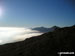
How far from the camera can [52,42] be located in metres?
37.3

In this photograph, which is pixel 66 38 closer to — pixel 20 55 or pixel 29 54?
pixel 29 54

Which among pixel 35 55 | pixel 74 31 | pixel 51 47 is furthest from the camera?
pixel 74 31

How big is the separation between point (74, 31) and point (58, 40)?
925 cm

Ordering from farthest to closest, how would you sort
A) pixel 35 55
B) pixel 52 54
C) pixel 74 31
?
1. pixel 74 31
2. pixel 35 55
3. pixel 52 54

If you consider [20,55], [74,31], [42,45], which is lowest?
[20,55]

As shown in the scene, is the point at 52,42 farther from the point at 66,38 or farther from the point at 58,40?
the point at 66,38

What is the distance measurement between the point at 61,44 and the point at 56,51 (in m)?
4.94

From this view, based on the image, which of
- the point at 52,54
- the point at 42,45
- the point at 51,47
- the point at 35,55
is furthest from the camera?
the point at 42,45

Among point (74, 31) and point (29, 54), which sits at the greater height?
point (74, 31)

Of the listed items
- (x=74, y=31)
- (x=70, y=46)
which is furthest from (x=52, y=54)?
(x=74, y=31)

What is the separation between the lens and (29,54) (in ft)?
108

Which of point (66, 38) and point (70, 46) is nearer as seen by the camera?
point (70, 46)

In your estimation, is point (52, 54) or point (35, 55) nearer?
point (52, 54)

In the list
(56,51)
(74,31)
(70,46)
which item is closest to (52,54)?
(56,51)
